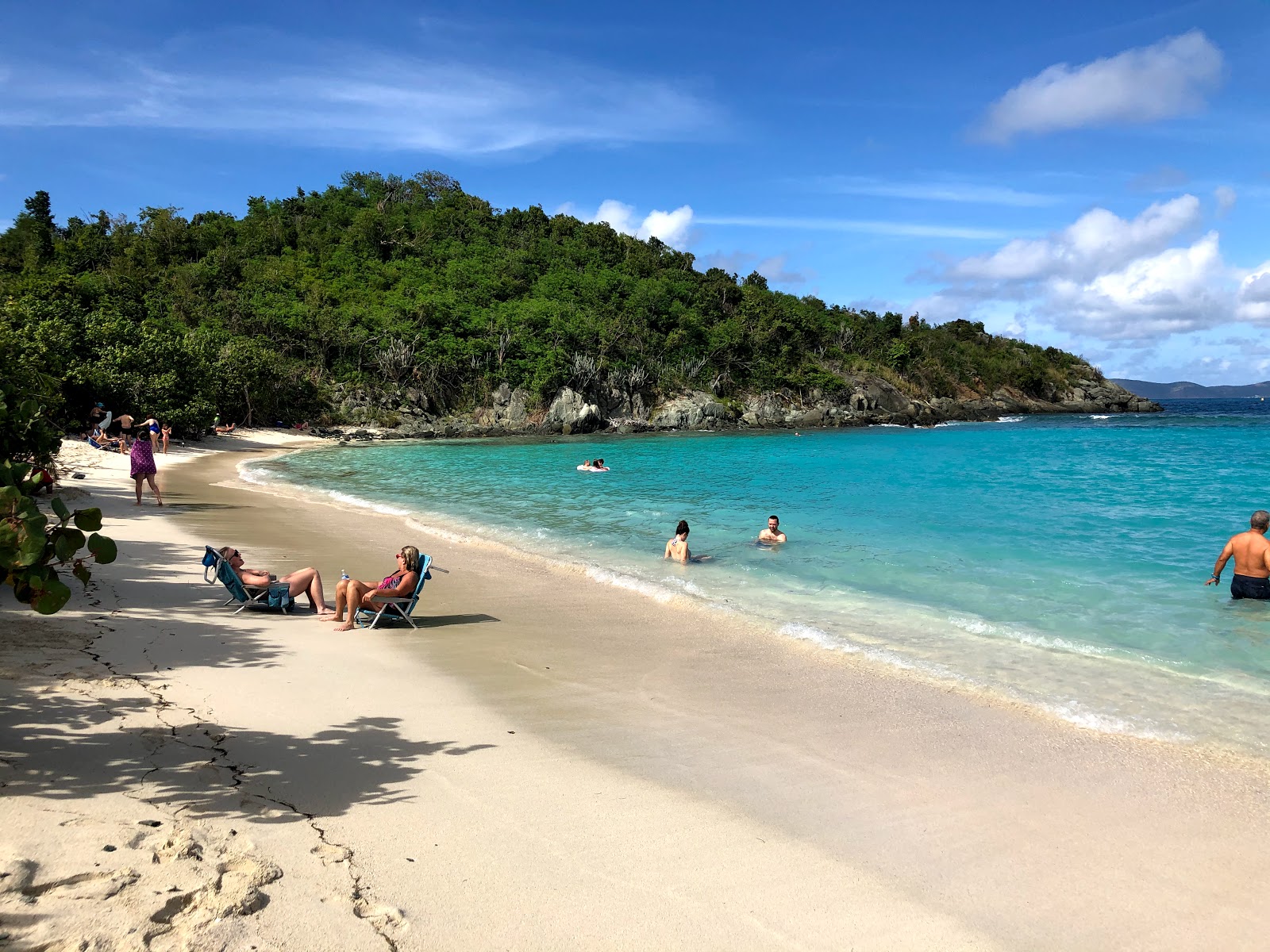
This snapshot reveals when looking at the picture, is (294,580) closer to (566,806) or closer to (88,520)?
(88,520)

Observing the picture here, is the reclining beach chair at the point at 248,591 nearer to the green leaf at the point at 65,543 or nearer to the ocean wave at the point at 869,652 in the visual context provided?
the green leaf at the point at 65,543

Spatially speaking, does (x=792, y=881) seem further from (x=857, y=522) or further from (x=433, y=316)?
(x=433, y=316)

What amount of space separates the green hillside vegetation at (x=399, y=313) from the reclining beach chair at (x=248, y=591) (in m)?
29.1

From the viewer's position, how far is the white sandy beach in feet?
11.3

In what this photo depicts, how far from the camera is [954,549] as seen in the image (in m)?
14.3

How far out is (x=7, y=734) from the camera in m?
4.68

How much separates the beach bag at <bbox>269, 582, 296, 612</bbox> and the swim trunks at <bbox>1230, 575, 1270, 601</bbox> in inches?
473

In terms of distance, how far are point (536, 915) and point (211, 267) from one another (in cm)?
7349

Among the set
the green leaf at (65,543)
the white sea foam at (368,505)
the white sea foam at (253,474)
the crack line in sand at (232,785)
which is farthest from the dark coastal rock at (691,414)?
the green leaf at (65,543)

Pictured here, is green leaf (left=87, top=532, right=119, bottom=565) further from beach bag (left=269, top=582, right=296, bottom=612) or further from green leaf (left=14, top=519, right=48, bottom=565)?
beach bag (left=269, top=582, right=296, bottom=612)

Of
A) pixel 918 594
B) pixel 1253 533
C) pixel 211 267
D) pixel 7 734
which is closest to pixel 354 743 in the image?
pixel 7 734

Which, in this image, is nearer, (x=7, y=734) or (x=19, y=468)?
(x=19, y=468)

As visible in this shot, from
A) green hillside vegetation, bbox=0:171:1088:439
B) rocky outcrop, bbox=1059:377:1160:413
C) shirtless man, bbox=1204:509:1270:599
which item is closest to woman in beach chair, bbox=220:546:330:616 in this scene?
shirtless man, bbox=1204:509:1270:599

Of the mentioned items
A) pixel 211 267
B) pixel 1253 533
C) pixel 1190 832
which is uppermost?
pixel 211 267
